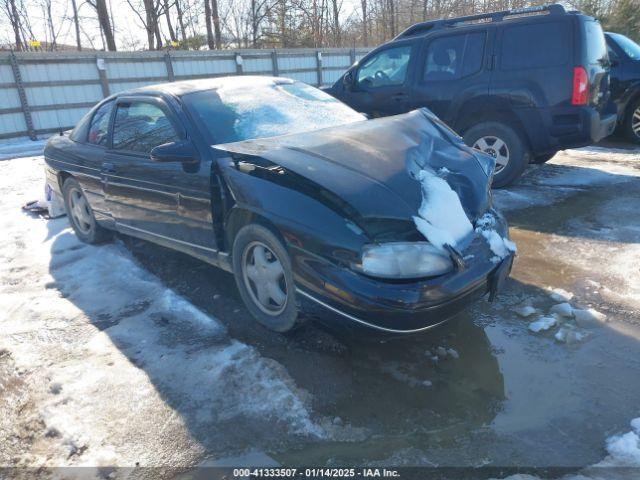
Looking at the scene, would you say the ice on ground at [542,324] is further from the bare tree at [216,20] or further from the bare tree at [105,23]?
the bare tree at [216,20]

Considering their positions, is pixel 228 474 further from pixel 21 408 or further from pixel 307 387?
pixel 21 408


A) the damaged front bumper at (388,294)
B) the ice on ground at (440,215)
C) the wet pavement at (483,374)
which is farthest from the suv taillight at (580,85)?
the damaged front bumper at (388,294)

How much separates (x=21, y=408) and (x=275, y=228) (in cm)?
170

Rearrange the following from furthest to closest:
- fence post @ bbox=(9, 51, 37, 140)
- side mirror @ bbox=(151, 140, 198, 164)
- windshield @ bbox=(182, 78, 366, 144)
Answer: fence post @ bbox=(9, 51, 37, 140), windshield @ bbox=(182, 78, 366, 144), side mirror @ bbox=(151, 140, 198, 164)

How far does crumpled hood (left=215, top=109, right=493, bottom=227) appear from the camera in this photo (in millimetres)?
2730

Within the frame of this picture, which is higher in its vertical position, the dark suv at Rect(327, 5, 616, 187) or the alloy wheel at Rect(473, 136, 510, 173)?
the dark suv at Rect(327, 5, 616, 187)

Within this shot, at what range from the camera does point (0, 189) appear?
7566 millimetres

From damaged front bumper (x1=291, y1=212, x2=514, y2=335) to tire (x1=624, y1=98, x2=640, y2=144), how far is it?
713 centimetres

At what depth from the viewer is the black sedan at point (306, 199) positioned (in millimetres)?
2580

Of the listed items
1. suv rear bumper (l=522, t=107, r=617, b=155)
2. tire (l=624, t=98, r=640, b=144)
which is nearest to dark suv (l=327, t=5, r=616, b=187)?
suv rear bumper (l=522, t=107, r=617, b=155)

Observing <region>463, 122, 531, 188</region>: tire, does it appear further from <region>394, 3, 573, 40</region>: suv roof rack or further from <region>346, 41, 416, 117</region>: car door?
<region>394, 3, 573, 40</region>: suv roof rack

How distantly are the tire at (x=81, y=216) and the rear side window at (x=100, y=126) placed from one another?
566 mm

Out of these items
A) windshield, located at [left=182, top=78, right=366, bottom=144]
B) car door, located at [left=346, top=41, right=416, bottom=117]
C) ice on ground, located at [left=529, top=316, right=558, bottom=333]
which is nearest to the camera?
ice on ground, located at [left=529, top=316, right=558, bottom=333]

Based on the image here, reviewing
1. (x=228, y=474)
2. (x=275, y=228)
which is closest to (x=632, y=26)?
(x=275, y=228)
